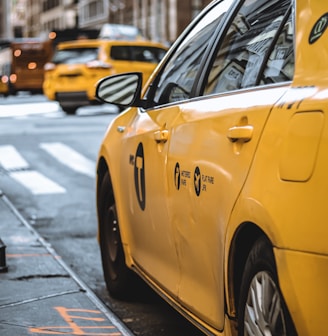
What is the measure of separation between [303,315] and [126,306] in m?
3.06

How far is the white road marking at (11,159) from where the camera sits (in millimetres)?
14805

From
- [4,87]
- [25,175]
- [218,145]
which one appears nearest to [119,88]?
[218,145]

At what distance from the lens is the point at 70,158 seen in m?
15.7

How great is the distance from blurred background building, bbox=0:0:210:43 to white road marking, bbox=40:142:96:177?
132 feet

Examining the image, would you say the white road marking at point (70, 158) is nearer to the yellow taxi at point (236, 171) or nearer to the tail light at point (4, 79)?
the yellow taxi at point (236, 171)

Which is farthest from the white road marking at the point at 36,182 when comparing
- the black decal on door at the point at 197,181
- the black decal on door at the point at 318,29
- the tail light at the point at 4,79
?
the tail light at the point at 4,79

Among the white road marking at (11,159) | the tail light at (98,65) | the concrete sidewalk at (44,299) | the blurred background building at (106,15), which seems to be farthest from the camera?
the blurred background building at (106,15)

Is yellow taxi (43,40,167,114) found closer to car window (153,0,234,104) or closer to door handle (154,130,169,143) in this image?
car window (153,0,234,104)

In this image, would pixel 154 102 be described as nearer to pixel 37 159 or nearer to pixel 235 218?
pixel 235 218

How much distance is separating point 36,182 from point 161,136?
26.7ft

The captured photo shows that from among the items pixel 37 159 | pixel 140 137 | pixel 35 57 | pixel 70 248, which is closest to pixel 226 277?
pixel 140 137

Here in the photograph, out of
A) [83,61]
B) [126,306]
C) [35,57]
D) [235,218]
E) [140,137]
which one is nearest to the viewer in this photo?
[235,218]

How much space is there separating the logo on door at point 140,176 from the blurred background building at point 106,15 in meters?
52.3

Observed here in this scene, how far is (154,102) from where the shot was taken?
18.3 ft
